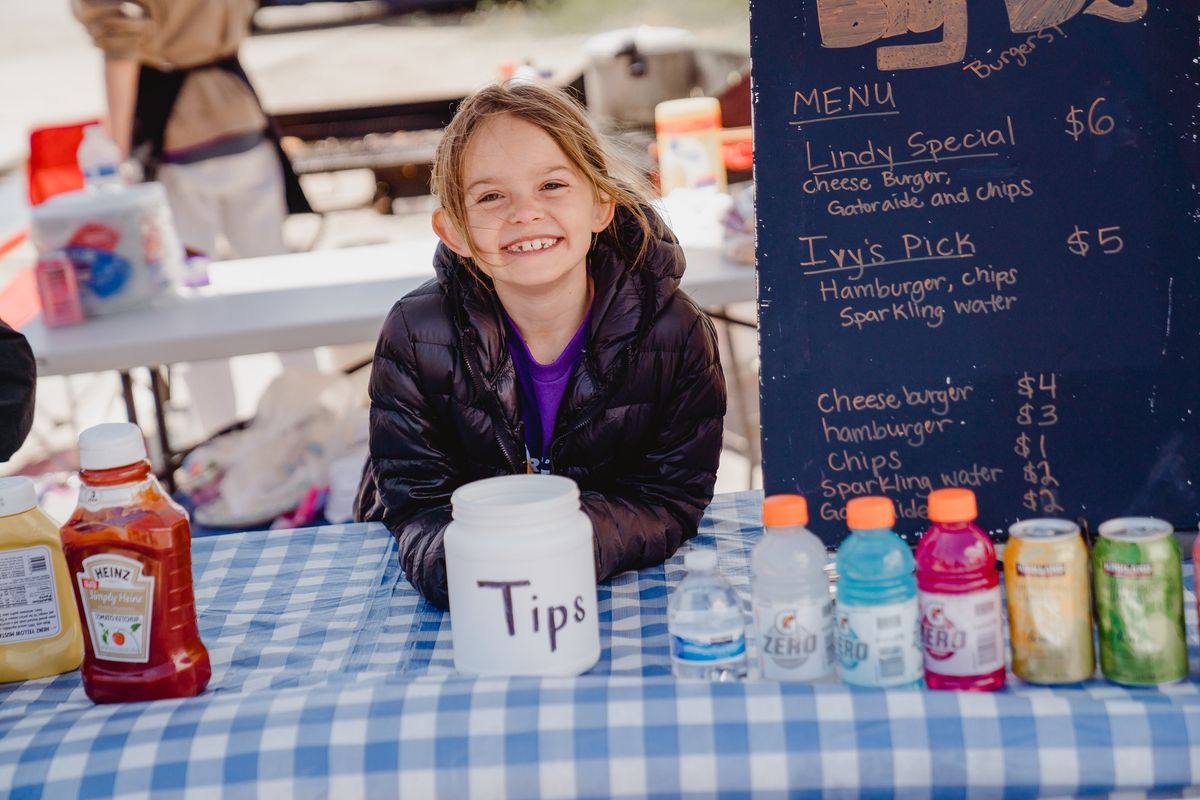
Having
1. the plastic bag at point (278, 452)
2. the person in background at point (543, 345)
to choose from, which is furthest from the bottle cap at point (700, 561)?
the plastic bag at point (278, 452)

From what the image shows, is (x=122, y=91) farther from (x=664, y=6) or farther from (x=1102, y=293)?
(x=664, y=6)

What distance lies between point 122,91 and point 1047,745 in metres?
4.52

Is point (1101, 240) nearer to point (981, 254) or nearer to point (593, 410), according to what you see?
point (981, 254)

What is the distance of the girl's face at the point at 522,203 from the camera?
82.9 inches

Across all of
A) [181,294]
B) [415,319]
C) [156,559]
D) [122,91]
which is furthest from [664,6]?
[156,559]

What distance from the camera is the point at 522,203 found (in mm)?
2104

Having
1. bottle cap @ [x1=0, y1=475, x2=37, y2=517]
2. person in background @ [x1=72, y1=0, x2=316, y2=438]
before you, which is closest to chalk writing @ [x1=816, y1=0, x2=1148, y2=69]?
bottle cap @ [x1=0, y1=475, x2=37, y2=517]

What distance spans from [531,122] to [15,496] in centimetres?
93

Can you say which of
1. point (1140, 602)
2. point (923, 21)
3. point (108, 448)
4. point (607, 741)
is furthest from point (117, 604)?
point (923, 21)

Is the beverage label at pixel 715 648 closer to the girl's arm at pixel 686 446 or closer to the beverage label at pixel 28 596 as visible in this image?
the girl's arm at pixel 686 446

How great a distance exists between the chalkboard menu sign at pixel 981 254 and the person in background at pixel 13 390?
114 centimetres

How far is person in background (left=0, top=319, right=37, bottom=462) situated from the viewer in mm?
2057

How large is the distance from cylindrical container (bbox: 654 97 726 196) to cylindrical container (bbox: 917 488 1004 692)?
2.63 metres

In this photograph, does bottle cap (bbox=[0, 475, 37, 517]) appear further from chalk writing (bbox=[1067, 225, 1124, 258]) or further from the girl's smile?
chalk writing (bbox=[1067, 225, 1124, 258])
